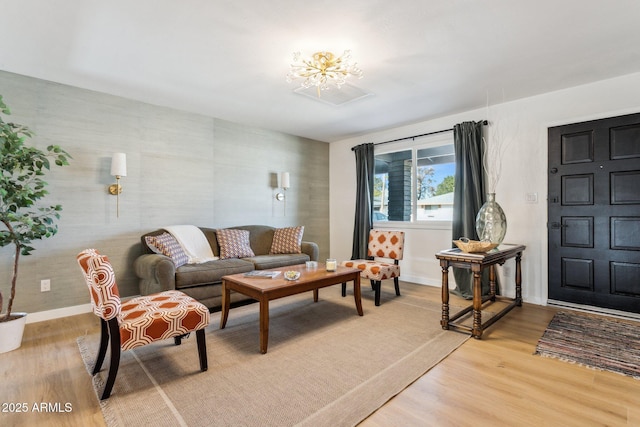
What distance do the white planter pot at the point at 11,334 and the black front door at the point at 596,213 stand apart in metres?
5.20

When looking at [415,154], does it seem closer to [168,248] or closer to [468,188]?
[468,188]

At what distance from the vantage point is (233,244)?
405cm

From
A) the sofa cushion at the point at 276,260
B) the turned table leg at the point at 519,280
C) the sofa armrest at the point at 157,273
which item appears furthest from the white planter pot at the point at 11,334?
the turned table leg at the point at 519,280

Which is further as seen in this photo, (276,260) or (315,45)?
(276,260)

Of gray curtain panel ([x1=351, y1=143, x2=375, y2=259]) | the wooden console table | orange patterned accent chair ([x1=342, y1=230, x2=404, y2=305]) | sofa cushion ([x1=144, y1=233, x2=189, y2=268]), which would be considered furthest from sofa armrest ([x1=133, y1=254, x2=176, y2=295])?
gray curtain panel ([x1=351, y1=143, x2=375, y2=259])

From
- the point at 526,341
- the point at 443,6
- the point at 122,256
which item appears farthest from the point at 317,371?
the point at 122,256

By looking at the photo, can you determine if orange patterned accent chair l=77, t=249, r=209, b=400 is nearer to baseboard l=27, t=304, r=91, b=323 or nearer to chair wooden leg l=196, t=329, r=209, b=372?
chair wooden leg l=196, t=329, r=209, b=372

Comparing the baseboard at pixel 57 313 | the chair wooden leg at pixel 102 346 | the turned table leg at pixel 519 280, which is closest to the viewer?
the chair wooden leg at pixel 102 346

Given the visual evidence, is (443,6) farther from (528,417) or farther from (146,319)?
(146,319)

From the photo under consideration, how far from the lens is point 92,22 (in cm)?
220

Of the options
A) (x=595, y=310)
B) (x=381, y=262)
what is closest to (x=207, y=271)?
(x=381, y=262)

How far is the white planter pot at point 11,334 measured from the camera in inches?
93.8

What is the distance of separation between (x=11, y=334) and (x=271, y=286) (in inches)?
81.6

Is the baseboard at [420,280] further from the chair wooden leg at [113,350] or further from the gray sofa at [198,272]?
the chair wooden leg at [113,350]
